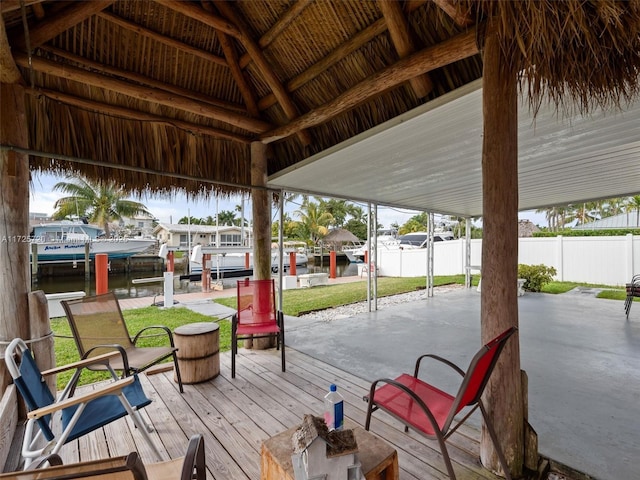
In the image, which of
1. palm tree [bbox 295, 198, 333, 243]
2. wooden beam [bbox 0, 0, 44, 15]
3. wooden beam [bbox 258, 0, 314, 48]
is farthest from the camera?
palm tree [bbox 295, 198, 333, 243]

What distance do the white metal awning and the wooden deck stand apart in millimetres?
2592

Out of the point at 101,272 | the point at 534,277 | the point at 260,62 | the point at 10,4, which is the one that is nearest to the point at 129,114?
the point at 10,4

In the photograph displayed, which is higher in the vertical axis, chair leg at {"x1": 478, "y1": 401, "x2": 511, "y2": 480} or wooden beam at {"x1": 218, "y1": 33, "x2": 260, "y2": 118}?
A: wooden beam at {"x1": 218, "y1": 33, "x2": 260, "y2": 118}

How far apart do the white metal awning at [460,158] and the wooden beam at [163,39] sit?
1550mm

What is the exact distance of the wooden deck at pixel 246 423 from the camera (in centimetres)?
195

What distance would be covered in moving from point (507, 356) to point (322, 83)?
120 inches

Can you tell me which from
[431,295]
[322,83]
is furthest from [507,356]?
[431,295]

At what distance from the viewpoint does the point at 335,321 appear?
5891mm

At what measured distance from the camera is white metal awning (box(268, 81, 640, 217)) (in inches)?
111

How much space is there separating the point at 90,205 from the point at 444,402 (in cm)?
2372

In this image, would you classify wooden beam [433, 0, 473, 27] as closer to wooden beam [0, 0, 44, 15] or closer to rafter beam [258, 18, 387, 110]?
rafter beam [258, 18, 387, 110]

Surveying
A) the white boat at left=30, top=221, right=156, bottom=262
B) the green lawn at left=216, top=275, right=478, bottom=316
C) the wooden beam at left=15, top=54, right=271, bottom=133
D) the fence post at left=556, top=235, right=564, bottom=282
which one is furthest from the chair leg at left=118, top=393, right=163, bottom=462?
the white boat at left=30, top=221, right=156, bottom=262

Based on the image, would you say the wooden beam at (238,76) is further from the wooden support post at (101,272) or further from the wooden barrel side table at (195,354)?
the wooden support post at (101,272)

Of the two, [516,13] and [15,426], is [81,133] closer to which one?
[15,426]
